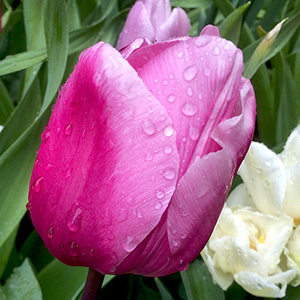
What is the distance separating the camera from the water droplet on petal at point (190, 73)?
1.23ft

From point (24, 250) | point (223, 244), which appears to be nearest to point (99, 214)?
point (223, 244)

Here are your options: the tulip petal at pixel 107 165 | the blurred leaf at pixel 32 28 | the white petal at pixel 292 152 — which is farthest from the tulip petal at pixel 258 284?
the blurred leaf at pixel 32 28

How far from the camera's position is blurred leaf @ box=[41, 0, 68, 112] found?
0.66 m

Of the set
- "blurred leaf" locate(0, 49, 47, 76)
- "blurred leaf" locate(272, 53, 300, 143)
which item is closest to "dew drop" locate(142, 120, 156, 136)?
"blurred leaf" locate(0, 49, 47, 76)

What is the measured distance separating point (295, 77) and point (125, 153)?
86cm

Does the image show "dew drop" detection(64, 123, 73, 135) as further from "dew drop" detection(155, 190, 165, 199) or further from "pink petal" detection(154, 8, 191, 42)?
"pink petal" detection(154, 8, 191, 42)

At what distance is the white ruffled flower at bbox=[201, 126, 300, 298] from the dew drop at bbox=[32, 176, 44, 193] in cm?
28

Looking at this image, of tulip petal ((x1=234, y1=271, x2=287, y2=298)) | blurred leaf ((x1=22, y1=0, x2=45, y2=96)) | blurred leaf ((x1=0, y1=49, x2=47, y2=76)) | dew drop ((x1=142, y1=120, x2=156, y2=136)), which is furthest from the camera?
blurred leaf ((x1=22, y1=0, x2=45, y2=96))

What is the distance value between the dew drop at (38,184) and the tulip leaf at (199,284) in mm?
307

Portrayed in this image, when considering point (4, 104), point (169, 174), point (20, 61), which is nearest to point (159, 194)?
point (169, 174)

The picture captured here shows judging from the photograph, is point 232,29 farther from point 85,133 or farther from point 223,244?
point 85,133

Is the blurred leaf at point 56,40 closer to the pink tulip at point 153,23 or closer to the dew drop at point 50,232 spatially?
the pink tulip at point 153,23

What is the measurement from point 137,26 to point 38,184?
0.41m

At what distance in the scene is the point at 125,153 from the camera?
364mm
